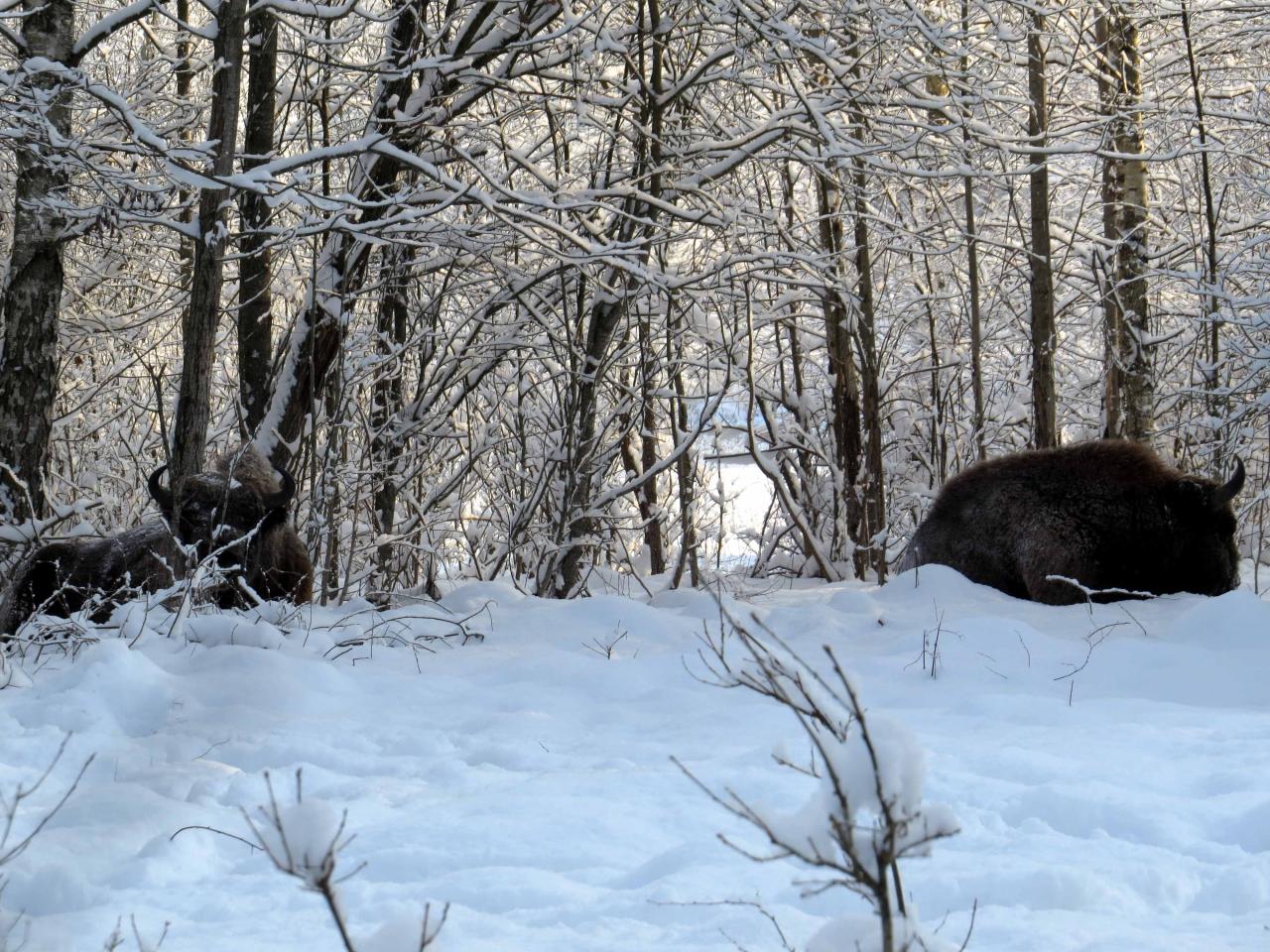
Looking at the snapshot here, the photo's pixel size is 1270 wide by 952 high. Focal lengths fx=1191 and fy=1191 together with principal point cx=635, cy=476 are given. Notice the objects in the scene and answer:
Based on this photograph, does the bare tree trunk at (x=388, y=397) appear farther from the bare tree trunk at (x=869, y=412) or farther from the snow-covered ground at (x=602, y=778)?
the bare tree trunk at (x=869, y=412)

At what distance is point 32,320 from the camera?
823 cm

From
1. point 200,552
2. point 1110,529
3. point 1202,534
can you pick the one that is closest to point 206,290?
point 200,552

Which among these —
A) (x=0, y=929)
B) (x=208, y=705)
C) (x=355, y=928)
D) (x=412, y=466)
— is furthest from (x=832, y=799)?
(x=412, y=466)

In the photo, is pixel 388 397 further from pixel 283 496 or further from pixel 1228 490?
pixel 1228 490

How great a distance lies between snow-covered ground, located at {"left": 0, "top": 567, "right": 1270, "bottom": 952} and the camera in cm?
246

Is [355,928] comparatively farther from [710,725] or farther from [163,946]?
[710,725]

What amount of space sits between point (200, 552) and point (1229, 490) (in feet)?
→ 19.8

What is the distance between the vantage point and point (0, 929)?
7.59 ft

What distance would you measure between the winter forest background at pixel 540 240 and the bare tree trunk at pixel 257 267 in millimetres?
29

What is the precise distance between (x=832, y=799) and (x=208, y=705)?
9.52 ft

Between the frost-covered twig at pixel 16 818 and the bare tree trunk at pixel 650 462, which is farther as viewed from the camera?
the bare tree trunk at pixel 650 462

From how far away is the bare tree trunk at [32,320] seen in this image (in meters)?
8.09

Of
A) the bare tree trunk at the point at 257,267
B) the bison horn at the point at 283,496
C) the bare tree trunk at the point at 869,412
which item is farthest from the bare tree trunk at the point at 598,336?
the bare tree trunk at the point at 257,267

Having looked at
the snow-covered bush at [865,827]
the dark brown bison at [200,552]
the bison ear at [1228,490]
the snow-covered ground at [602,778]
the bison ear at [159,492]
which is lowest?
the snow-covered ground at [602,778]
